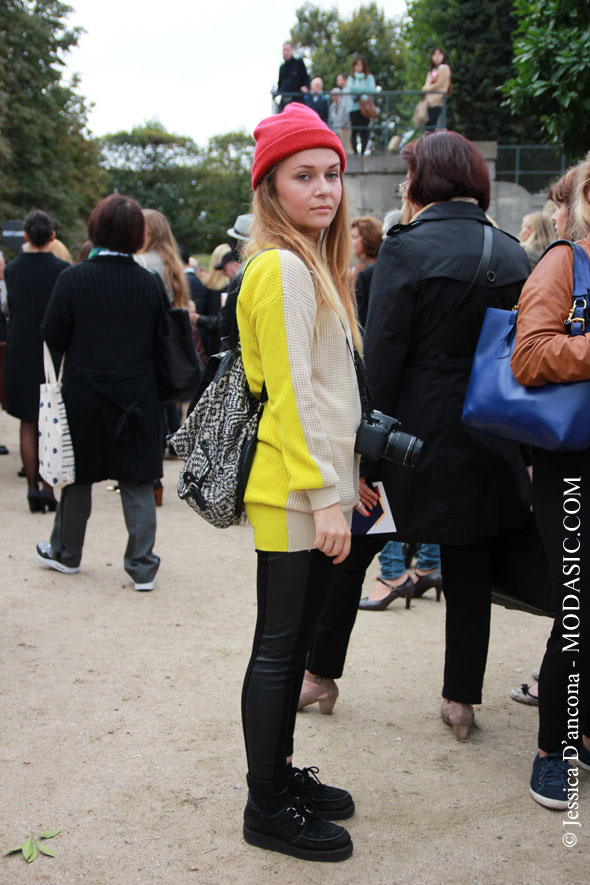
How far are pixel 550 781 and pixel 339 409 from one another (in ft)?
4.65

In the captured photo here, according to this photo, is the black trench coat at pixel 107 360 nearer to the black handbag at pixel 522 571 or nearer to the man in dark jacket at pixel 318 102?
the black handbag at pixel 522 571

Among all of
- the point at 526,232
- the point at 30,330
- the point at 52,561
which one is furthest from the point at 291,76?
the point at 52,561

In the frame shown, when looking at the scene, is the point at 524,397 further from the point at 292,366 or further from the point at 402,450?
the point at 292,366

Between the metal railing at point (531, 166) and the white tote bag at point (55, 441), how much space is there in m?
17.8

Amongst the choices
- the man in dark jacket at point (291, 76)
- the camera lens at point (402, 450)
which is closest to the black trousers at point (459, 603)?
the camera lens at point (402, 450)

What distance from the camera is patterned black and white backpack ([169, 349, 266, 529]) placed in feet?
8.45

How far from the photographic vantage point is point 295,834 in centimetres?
270

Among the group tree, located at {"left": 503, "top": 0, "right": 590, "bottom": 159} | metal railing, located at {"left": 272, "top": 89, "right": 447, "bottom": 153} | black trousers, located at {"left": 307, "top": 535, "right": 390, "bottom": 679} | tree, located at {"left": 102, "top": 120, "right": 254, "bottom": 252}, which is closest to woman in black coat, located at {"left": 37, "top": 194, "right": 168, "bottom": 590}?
black trousers, located at {"left": 307, "top": 535, "right": 390, "bottom": 679}

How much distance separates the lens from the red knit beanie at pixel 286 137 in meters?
2.54

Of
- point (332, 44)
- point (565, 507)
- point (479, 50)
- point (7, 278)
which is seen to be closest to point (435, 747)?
point (565, 507)

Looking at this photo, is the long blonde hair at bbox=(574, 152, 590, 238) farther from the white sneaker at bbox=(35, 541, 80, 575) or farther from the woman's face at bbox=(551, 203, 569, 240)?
the white sneaker at bbox=(35, 541, 80, 575)

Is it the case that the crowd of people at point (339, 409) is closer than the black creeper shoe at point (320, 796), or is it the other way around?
the crowd of people at point (339, 409)

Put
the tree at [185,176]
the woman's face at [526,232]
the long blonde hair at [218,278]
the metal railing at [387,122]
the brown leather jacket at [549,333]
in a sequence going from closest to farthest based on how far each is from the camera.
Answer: the brown leather jacket at [549,333] → the woman's face at [526,232] → the long blonde hair at [218,278] → the metal railing at [387,122] → the tree at [185,176]

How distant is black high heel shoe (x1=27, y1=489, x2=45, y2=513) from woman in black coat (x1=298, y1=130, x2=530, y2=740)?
4.25 m
